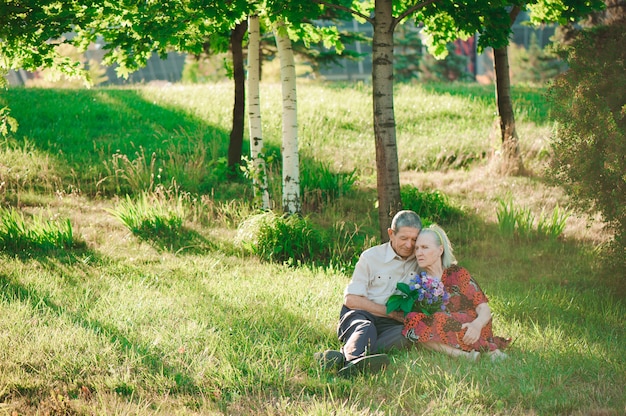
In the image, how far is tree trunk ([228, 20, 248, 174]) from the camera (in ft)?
37.1

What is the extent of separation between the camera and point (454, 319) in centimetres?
485

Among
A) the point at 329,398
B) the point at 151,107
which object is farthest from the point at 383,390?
the point at 151,107

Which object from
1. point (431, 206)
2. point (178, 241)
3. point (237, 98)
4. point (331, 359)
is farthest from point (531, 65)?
point (331, 359)

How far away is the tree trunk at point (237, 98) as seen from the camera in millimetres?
11297

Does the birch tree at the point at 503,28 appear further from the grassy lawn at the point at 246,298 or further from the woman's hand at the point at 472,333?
the woman's hand at the point at 472,333

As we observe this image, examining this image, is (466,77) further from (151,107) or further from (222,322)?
(222,322)

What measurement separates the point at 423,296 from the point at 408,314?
0.65 ft

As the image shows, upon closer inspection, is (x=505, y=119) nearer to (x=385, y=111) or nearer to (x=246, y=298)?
(x=385, y=111)

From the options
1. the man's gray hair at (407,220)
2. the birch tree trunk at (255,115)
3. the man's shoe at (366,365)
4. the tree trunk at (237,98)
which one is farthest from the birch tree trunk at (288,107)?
the man's shoe at (366,365)

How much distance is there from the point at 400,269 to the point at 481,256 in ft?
12.1

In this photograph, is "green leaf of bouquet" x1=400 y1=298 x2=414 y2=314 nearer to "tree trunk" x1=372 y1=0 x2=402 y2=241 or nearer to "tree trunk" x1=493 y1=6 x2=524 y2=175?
"tree trunk" x1=372 y1=0 x2=402 y2=241

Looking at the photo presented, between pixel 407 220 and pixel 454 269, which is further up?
pixel 407 220

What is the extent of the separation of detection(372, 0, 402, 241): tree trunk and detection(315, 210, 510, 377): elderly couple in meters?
1.94

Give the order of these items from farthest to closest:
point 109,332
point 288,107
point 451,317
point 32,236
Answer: point 288,107 < point 32,236 < point 109,332 < point 451,317
